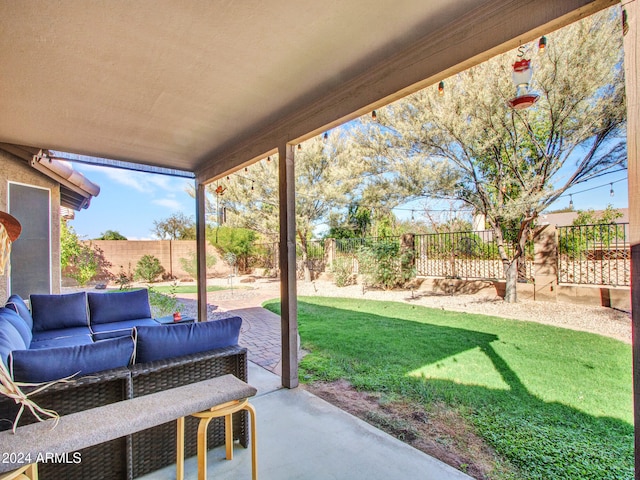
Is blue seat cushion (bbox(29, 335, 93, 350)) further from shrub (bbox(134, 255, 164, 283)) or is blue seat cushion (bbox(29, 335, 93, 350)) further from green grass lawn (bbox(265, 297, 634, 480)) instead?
shrub (bbox(134, 255, 164, 283))

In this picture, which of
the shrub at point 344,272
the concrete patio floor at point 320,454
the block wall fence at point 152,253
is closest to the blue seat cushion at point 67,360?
the concrete patio floor at point 320,454

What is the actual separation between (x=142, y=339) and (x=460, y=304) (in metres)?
6.48

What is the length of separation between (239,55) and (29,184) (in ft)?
16.7

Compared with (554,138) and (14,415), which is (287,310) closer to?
(14,415)

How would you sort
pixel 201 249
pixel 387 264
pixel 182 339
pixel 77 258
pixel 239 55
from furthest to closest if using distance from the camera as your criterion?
pixel 77 258 < pixel 387 264 < pixel 201 249 < pixel 239 55 < pixel 182 339

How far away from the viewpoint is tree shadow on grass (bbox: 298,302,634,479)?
2.15m

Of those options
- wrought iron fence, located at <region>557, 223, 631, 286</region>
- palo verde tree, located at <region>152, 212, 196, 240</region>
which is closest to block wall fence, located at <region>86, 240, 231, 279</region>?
palo verde tree, located at <region>152, 212, 196, 240</region>

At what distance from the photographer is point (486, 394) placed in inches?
121

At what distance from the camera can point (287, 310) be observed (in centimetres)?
338

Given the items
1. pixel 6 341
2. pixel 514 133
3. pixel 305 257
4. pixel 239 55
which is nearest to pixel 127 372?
pixel 6 341

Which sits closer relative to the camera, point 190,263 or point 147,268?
point 147,268

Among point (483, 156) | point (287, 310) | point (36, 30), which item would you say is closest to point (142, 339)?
point (287, 310)

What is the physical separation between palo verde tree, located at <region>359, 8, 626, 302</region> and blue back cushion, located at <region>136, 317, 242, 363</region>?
5.46 m

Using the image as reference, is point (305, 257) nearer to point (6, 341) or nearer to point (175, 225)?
point (6, 341)
